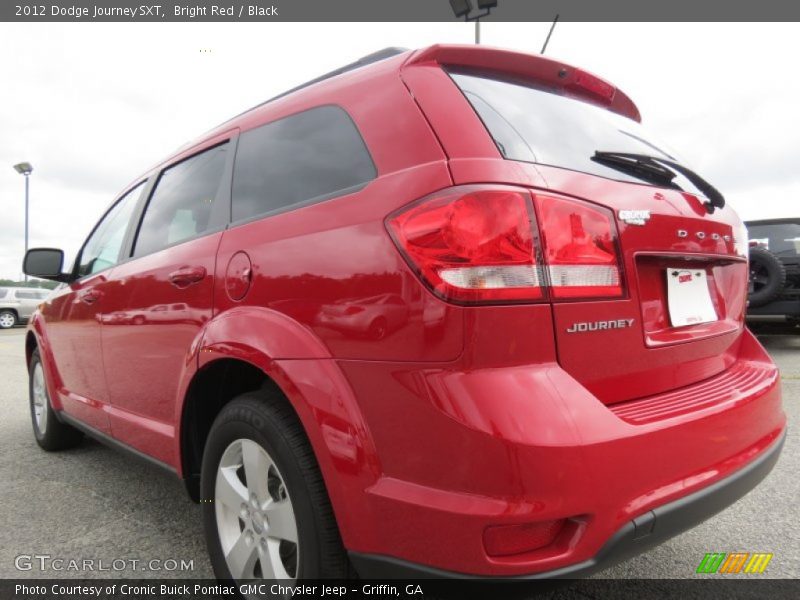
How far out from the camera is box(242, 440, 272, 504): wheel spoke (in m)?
1.67

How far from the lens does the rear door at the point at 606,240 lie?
1.34 m

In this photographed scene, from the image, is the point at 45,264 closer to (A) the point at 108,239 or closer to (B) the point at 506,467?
(A) the point at 108,239

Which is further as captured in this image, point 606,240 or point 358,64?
point 358,64

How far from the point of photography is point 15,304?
22.0m

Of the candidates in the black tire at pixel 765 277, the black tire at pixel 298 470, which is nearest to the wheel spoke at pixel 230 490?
the black tire at pixel 298 470

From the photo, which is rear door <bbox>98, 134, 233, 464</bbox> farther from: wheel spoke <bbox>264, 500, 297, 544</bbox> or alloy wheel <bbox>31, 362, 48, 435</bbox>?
alloy wheel <bbox>31, 362, 48, 435</bbox>

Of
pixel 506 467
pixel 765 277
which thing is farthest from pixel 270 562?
pixel 765 277

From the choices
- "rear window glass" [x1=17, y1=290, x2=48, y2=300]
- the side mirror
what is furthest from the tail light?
"rear window glass" [x1=17, y1=290, x2=48, y2=300]

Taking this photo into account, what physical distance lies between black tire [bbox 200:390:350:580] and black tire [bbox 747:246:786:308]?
618 cm

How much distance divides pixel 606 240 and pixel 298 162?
39.2 inches

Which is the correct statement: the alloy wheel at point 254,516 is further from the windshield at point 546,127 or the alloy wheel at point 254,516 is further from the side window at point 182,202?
the windshield at point 546,127

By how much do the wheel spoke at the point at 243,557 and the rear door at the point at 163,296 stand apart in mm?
573

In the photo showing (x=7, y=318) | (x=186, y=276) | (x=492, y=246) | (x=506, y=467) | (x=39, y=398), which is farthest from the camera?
(x=7, y=318)

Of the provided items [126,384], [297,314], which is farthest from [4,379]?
[297,314]
